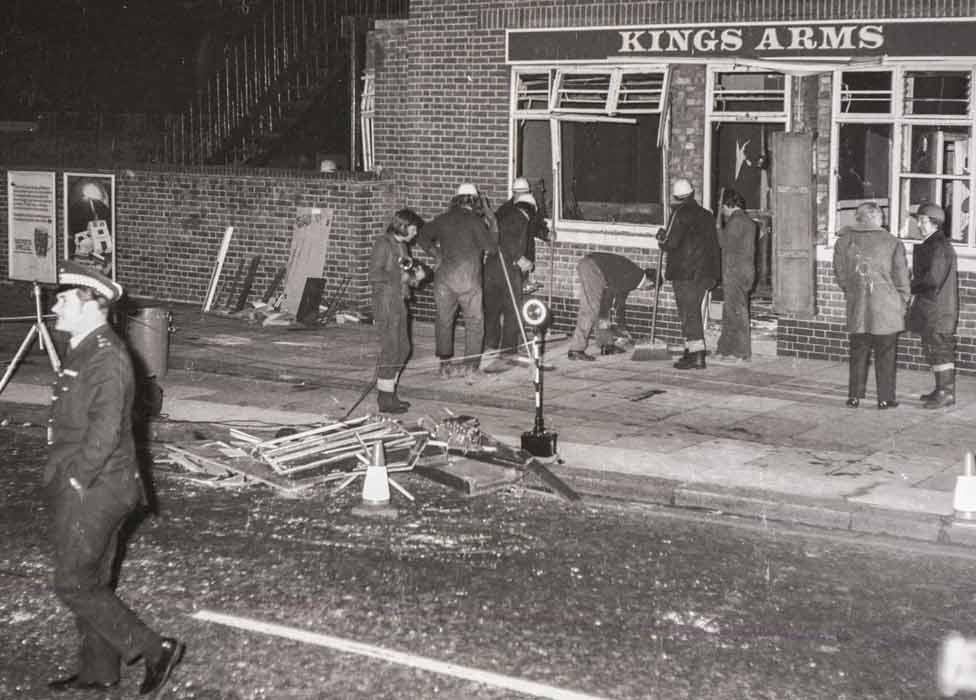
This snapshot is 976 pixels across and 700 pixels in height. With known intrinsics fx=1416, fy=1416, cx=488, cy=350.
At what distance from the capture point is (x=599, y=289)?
52.2ft

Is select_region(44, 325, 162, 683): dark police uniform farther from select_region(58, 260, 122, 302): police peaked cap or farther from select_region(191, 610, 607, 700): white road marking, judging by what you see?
select_region(191, 610, 607, 700): white road marking

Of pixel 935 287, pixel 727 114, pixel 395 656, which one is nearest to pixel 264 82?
pixel 727 114

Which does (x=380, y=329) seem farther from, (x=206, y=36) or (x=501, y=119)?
(x=206, y=36)

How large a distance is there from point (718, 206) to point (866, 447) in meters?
5.82

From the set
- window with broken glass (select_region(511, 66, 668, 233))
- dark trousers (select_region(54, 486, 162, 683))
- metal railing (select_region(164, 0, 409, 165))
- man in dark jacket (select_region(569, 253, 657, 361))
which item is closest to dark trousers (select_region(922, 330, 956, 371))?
man in dark jacket (select_region(569, 253, 657, 361))

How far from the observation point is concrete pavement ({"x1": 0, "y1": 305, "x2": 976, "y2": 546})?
33.2 feet

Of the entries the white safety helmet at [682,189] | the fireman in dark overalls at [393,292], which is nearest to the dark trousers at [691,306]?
the white safety helmet at [682,189]

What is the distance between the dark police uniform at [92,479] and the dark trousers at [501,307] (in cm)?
924

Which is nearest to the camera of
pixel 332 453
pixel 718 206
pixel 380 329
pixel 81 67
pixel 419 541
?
pixel 419 541

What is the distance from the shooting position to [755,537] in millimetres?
9344

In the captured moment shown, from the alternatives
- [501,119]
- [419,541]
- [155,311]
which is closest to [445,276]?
[155,311]

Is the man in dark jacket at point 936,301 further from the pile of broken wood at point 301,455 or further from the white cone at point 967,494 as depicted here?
the pile of broken wood at point 301,455

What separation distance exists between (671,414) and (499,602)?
5.50m

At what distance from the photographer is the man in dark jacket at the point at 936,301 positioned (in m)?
12.9
